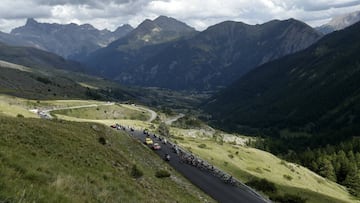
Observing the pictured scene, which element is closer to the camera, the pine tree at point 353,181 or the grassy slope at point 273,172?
the grassy slope at point 273,172

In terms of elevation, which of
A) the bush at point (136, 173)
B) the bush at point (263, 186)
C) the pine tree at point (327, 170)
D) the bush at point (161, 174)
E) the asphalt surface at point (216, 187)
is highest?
the bush at point (136, 173)

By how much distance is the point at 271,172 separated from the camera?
86938 mm

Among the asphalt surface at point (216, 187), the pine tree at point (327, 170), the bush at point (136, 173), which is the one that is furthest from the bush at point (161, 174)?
the pine tree at point (327, 170)

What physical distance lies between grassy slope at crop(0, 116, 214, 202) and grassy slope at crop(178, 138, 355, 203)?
77.9 ft

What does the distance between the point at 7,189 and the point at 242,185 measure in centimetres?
4979

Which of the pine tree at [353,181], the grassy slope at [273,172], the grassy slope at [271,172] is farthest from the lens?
the pine tree at [353,181]

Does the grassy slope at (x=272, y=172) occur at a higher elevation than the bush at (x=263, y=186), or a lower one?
lower

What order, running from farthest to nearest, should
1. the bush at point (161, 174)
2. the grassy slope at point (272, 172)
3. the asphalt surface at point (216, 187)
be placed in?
1. the grassy slope at point (272, 172)
2. the asphalt surface at point (216, 187)
3. the bush at point (161, 174)

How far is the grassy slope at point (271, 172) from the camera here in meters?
68.1

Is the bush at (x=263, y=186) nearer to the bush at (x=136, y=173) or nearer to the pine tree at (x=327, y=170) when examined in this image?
the bush at (x=136, y=173)

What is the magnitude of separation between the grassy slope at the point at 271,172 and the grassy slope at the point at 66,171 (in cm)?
2374

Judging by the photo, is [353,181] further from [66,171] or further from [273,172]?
[66,171]

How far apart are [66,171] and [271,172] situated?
6689 cm

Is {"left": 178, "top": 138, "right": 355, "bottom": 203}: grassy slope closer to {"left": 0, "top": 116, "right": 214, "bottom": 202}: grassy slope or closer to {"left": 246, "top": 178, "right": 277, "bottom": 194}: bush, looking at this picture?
{"left": 246, "top": 178, "right": 277, "bottom": 194}: bush
